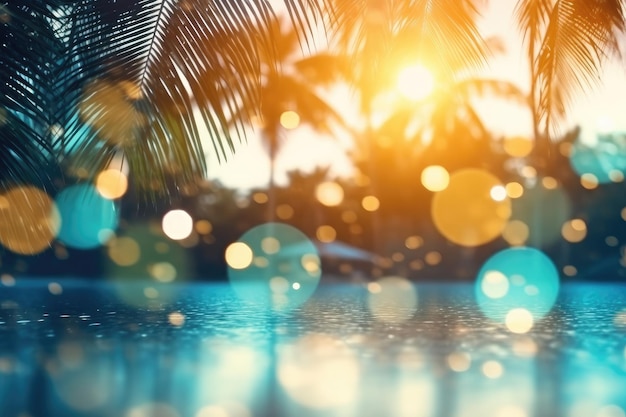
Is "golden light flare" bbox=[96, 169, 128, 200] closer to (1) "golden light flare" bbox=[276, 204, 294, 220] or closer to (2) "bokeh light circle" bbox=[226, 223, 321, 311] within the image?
(2) "bokeh light circle" bbox=[226, 223, 321, 311]

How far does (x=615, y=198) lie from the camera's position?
2888cm

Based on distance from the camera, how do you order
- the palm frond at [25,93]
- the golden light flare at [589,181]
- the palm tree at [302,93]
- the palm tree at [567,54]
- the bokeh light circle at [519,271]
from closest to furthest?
the palm frond at [25,93] < the palm tree at [567,54] < the bokeh light circle at [519,271] < the palm tree at [302,93] < the golden light flare at [589,181]

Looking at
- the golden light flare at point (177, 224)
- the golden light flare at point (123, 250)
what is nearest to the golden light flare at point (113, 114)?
the golden light flare at point (177, 224)

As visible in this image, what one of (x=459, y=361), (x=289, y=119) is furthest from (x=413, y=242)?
(x=459, y=361)

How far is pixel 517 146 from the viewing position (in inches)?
1243

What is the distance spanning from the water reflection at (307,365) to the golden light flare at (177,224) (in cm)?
1547

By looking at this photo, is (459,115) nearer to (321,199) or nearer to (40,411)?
(321,199)

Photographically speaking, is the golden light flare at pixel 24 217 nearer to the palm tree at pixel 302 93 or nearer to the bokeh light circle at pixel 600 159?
the palm tree at pixel 302 93

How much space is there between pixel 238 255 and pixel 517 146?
10.8m

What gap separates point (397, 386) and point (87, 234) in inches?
888

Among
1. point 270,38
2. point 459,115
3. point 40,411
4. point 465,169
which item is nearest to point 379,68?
point 270,38

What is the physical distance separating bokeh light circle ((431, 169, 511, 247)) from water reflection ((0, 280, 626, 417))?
17.9 meters

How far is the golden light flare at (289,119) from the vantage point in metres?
26.4

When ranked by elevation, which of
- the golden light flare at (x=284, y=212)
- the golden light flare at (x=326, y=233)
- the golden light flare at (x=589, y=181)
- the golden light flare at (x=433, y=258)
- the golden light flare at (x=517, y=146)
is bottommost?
the golden light flare at (x=433, y=258)
